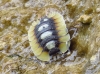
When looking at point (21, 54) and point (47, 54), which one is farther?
point (21, 54)

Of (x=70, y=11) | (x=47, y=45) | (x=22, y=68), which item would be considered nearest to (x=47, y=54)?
(x=47, y=45)

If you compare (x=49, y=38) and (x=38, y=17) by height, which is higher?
(x=38, y=17)

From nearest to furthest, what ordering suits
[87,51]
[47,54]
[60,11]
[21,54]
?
[87,51]
[47,54]
[21,54]
[60,11]

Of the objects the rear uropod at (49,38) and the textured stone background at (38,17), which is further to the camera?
the rear uropod at (49,38)

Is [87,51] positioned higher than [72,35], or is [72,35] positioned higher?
[72,35]

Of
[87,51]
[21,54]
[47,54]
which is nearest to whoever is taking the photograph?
[87,51]

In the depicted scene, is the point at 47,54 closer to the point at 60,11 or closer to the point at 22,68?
the point at 22,68

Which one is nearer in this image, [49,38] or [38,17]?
[49,38]

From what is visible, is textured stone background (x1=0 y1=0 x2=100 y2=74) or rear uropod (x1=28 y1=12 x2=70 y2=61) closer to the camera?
textured stone background (x1=0 y1=0 x2=100 y2=74)
